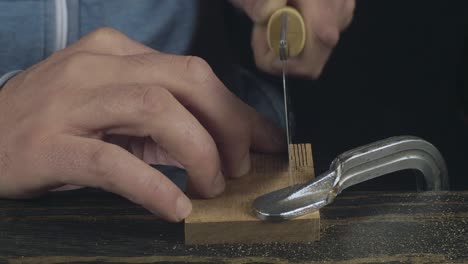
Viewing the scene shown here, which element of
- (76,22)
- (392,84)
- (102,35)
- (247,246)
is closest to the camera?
(247,246)

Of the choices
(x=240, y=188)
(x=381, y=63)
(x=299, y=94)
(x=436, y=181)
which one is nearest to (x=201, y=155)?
(x=240, y=188)

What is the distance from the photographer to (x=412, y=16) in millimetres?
1104

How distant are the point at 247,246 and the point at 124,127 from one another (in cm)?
14

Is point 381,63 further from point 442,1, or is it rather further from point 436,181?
point 436,181

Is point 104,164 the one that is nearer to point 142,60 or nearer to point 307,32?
point 142,60

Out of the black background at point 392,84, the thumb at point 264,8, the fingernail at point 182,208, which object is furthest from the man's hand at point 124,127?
the black background at point 392,84

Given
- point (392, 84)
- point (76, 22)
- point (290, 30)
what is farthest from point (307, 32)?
point (392, 84)

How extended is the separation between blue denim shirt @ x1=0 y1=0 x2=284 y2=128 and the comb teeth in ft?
0.89

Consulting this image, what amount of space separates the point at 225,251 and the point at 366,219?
0.10m

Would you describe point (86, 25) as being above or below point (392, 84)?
above

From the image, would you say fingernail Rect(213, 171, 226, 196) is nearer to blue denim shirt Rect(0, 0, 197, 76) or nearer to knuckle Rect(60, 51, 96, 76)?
knuckle Rect(60, 51, 96, 76)

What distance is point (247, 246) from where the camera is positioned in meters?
0.50

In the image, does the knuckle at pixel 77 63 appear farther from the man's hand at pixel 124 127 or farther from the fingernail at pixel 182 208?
the fingernail at pixel 182 208

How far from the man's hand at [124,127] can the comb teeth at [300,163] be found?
2 centimetres
